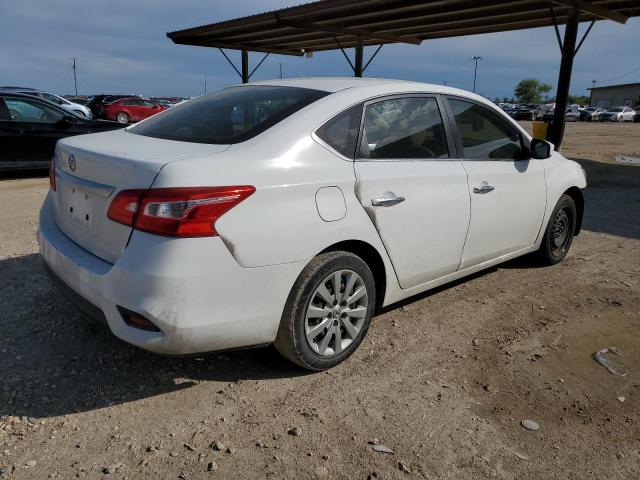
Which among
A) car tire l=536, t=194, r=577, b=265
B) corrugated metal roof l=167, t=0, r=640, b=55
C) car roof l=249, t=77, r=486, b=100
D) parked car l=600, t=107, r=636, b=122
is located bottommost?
car tire l=536, t=194, r=577, b=265

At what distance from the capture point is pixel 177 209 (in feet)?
7.64

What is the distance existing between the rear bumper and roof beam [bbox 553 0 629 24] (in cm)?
985

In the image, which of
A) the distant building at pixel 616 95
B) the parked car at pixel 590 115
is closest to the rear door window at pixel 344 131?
the parked car at pixel 590 115

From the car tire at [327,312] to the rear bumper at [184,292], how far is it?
93 millimetres

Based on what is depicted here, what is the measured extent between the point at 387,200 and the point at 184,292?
4.28ft

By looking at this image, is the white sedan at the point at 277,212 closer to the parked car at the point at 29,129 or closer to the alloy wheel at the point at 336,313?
the alloy wheel at the point at 336,313

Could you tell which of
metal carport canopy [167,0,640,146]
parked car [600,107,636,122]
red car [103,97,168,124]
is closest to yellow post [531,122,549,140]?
metal carport canopy [167,0,640,146]

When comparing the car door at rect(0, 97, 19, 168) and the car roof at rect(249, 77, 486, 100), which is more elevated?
the car roof at rect(249, 77, 486, 100)

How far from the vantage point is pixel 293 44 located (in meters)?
17.6

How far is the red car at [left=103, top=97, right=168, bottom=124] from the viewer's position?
86.4 ft

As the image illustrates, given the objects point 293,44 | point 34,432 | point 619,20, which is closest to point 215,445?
point 34,432

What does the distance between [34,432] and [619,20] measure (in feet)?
43.1

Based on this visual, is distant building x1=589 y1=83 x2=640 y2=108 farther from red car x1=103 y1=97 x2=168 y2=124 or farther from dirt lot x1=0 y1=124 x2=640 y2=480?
dirt lot x1=0 y1=124 x2=640 y2=480

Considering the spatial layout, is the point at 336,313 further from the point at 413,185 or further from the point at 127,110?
the point at 127,110
